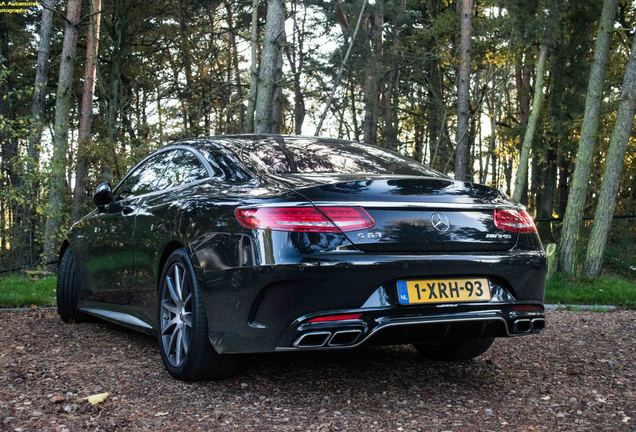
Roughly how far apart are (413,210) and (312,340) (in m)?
0.84

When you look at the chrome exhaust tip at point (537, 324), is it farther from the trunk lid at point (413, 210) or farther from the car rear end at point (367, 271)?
the trunk lid at point (413, 210)

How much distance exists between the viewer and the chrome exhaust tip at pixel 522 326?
380cm

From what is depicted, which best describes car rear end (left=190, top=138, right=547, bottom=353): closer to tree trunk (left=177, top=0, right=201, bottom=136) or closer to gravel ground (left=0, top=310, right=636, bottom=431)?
gravel ground (left=0, top=310, right=636, bottom=431)

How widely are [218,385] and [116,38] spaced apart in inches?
734

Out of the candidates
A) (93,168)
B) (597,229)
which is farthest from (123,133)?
(597,229)

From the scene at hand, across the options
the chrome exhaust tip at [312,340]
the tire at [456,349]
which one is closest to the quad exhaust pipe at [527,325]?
the tire at [456,349]

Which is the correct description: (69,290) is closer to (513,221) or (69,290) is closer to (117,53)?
(513,221)

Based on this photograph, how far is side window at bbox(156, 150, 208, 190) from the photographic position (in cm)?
455

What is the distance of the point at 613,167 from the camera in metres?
12.0

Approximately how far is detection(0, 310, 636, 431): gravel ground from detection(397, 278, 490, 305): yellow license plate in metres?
0.55

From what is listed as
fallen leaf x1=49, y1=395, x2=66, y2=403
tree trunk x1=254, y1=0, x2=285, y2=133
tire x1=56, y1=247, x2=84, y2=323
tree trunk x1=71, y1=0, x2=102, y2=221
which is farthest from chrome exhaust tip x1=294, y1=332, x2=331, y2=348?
tree trunk x1=71, y1=0, x2=102, y2=221

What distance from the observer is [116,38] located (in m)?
20.8

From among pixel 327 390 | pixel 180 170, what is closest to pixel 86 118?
pixel 180 170

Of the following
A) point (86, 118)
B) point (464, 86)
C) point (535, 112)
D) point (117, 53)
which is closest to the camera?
point (535, 112)
